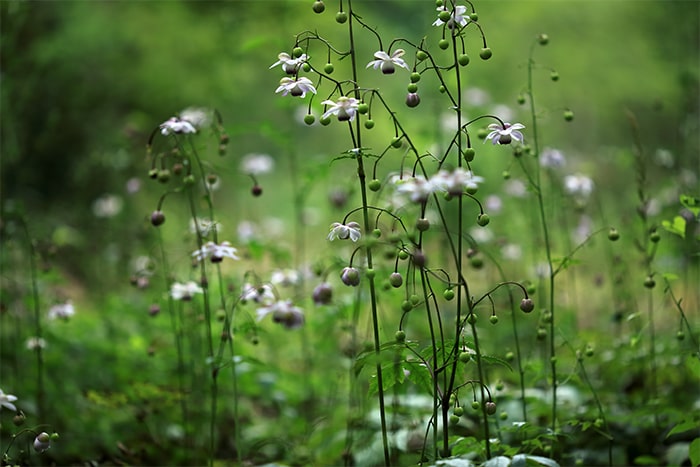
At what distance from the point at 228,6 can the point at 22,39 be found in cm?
193

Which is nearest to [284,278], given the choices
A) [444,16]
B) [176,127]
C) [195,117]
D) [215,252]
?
[195,117]

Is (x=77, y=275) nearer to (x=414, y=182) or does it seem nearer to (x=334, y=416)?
(x=334, y=416)

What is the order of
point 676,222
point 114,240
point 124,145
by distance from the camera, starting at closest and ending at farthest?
point 676,222, point 124,145, point 114,240

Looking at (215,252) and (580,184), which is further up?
(580,184)

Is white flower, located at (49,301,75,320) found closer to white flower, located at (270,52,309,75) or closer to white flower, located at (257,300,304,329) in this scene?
white flower, located at (257,300,304,329)

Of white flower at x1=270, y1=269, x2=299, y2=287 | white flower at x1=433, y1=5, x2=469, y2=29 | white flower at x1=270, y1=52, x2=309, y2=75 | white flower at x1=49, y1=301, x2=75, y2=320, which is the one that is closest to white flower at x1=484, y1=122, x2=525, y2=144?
white flower at x1=433, y1=5, x2=469, y2=29

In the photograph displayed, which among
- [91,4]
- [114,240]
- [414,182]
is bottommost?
[414,182]

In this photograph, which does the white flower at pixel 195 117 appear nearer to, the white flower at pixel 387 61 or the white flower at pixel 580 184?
the white flower at pixel 387 61

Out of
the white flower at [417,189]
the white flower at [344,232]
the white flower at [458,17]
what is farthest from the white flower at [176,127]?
the white flower at [417,189]

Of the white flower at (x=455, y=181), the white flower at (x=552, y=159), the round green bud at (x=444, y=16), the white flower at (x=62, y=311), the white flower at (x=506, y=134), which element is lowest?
the white flower at (x=455, y=181)

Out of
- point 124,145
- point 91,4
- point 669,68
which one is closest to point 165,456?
point 124,145

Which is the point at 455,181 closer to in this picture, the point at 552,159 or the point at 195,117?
the point at 195,117

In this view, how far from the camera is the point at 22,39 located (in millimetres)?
5414

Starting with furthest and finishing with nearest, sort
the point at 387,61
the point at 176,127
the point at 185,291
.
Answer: the point at 185,291, the point at 176,127, the point at 387,61
